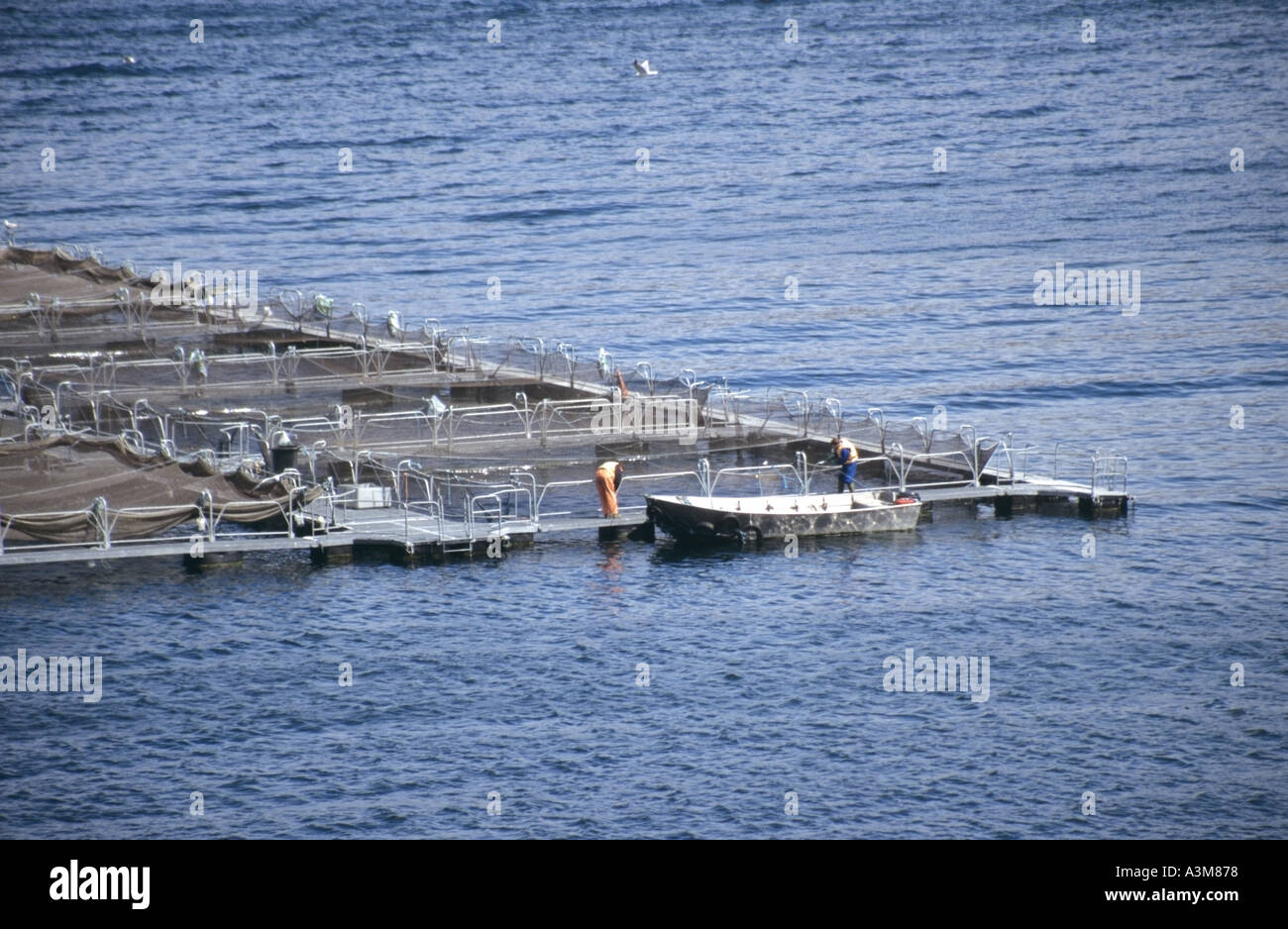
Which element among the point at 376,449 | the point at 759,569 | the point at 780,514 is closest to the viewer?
the point at 759,569

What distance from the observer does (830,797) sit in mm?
38688

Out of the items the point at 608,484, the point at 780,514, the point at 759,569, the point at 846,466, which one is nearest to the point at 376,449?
the point at 608,484

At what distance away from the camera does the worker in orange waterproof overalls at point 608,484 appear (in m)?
55.0

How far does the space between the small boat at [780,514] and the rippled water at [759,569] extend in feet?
3.08

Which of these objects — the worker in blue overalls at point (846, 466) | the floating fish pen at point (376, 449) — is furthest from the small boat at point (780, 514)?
the floating fish pen at point (376, 449)

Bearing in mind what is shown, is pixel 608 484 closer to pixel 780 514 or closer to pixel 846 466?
pixel 780 514

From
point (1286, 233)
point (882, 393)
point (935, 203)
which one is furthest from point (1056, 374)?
point (935, 203)

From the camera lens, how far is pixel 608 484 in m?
55.1

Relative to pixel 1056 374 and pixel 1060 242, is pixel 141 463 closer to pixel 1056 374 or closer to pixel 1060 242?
pixel 1056 374

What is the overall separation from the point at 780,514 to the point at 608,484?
574cm

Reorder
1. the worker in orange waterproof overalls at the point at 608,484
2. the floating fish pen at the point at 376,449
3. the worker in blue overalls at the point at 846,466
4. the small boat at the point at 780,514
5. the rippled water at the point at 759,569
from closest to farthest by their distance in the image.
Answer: the rippled water at the point at 759,569 → the floating fish pen at the point at 376,449 → the small boat at the point at 780,514 → the worker in orange waterproof overalls at the point at 608,484 → the worker in blue overalls at the point at 846,466

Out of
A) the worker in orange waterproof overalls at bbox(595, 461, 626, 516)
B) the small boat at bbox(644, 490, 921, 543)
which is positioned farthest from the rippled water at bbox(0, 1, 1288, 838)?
the worker in orange waterproof overalls at bbox(595, 461, 626, 516)

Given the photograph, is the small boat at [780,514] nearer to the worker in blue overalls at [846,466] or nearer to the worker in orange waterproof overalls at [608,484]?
the worker in blue overalls at [846,466]
